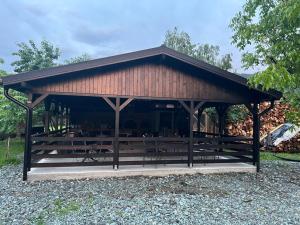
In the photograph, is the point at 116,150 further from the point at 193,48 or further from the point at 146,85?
the point at 193,48

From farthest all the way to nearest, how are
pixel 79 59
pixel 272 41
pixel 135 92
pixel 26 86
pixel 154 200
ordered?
pixel 79 59 < pixel 135 92 < pixel 26 86 < pixel 272 41 < pixel 154 200

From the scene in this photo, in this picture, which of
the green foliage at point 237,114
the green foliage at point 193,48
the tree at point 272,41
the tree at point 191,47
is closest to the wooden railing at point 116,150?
the tree at point 272,41

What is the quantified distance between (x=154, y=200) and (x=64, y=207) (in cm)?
169

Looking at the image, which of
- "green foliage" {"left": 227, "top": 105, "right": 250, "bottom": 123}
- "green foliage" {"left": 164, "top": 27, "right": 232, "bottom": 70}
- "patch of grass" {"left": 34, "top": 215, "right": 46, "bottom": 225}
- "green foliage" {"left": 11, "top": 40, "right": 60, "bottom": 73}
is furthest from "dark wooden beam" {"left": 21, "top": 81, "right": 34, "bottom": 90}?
"green foliage" {"left": 164, "top": 27, "right": 232, "bottom": 70}

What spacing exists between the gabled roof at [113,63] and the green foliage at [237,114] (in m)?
6.00

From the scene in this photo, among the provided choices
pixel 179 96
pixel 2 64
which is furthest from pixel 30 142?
pixel 2 64

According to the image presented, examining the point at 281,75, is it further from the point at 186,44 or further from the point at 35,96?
the point at 186,44

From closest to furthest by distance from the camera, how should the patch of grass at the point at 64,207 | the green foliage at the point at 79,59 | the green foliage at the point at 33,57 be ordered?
the patch of grass at the point at 64,207, the green foliage at the point at 33,57, the green foliage at the point at 79,59

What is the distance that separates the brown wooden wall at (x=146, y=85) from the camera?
7277mm

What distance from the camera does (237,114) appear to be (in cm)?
1426

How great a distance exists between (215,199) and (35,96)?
5412 mm

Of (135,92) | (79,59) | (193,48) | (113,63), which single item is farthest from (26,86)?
(193,48)

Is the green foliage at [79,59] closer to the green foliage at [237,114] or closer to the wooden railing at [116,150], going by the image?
the green foliage at [237,114]

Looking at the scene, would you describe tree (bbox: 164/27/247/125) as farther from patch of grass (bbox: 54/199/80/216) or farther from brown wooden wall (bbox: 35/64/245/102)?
patch of grass (bbox: 54/199/80/216)
